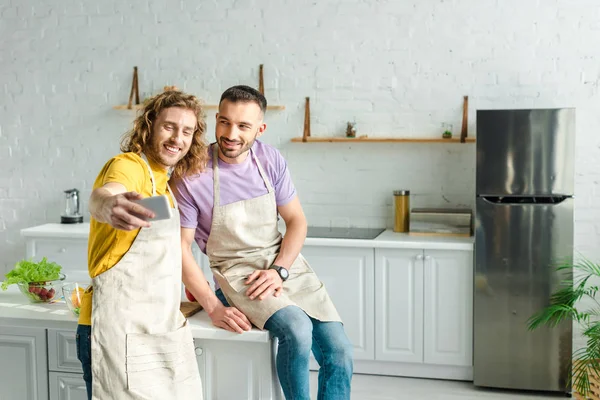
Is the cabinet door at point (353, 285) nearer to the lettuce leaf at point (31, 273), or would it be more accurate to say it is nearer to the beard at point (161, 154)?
the lettuce leaf at point (31, 273)

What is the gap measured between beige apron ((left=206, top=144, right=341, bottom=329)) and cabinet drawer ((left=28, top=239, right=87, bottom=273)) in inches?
93.6

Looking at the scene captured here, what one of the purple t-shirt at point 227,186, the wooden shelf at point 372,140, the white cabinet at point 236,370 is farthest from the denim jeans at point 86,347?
the wooden shelf at point 372,140

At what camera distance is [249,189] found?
2979mm

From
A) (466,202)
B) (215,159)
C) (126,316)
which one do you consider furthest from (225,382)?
(466,202)

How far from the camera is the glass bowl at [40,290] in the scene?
122 inches

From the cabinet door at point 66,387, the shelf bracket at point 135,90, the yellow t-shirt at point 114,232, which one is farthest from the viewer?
the shelf bracket at point 135,90

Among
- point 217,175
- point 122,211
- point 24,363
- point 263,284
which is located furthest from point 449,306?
point 122,211

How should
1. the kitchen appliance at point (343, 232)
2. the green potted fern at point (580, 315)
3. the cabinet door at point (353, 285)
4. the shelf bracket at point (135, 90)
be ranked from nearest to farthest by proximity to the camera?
the green potted fern at point (580, 315)
the cabinet door at point (353, 285)
the kitchen appliance at point (343, 232)
the shelf bracket at point (135, 90)

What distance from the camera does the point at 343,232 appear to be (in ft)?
16.3

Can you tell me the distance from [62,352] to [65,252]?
91.4 inches

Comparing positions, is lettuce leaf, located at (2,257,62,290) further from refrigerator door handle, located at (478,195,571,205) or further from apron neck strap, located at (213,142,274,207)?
refrigerator door handle, located at (478,195,571,205)

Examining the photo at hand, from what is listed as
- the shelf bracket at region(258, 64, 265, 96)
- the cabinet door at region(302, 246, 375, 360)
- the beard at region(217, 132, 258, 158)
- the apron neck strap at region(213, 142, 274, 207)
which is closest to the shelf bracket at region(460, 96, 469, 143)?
the cabinet door at region(302, 246, 375, 360)

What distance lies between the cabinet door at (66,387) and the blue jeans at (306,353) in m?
0.72

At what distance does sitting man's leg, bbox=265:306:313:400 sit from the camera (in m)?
2.70
